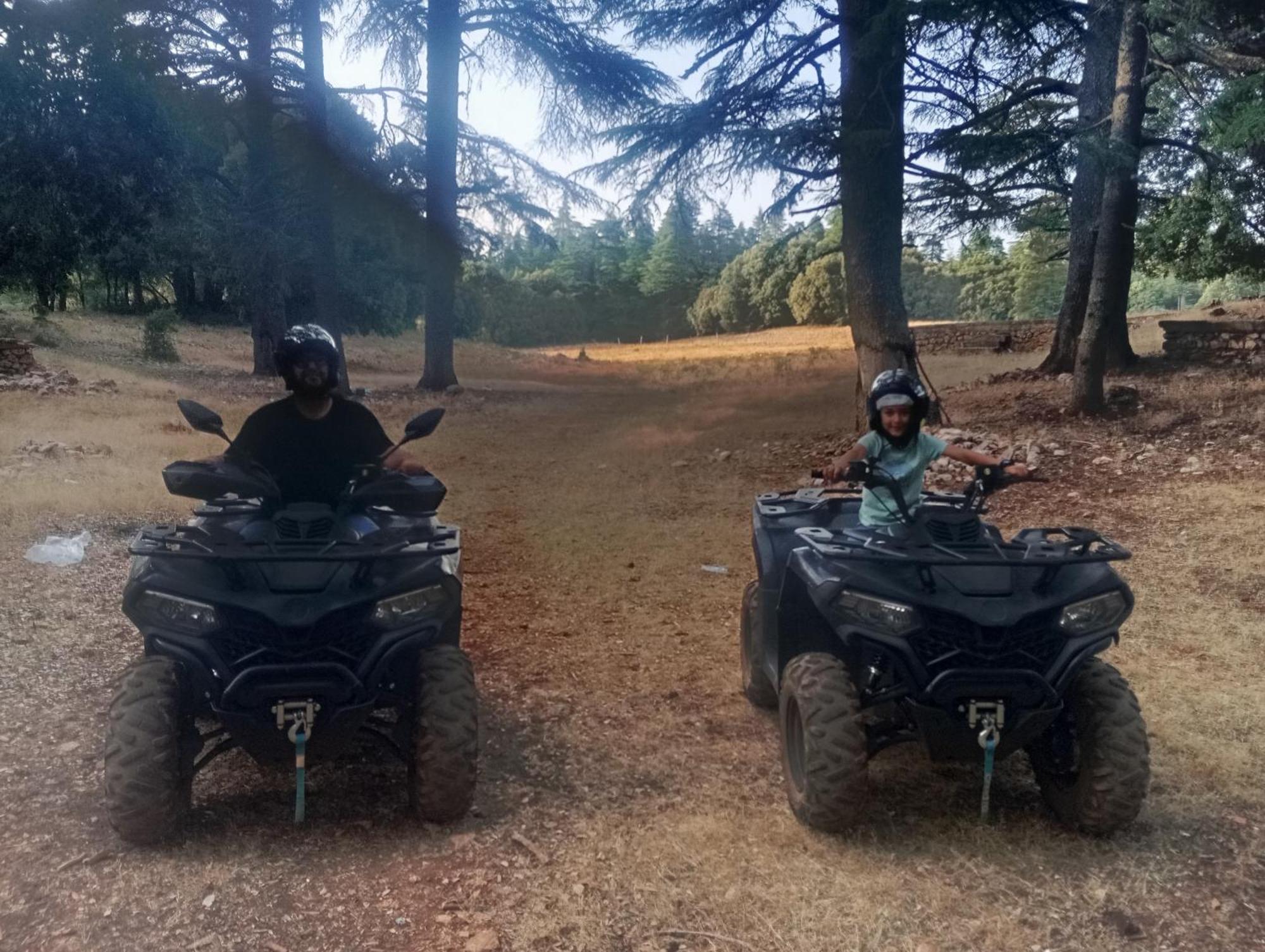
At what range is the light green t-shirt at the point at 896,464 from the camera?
13.9ft

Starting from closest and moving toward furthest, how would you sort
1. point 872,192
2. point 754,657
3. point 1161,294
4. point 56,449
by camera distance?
point 754,657, point 56,449, point 872,192, point 1161,294

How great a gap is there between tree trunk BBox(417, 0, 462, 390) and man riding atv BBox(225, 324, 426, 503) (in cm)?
1666

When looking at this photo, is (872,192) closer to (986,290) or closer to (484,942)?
(484,942)

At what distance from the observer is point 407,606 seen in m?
3.62

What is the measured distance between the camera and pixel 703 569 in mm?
8047

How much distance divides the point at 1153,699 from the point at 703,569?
3.54 m

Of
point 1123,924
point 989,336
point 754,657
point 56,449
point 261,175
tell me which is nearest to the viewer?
point 1123,924

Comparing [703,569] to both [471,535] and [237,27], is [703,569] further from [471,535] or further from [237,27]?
[237,27]

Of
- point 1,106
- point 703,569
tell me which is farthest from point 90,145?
point 703,569

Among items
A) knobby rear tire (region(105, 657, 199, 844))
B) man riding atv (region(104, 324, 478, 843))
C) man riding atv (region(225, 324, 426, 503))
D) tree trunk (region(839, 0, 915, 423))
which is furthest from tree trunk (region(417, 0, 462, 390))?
knobby rear tire (region(105, 657, 199, 844))

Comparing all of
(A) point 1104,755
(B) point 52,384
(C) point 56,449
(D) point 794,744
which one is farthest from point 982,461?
(B) point 52,384

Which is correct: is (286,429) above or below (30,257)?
below

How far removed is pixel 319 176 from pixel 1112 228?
1352cm

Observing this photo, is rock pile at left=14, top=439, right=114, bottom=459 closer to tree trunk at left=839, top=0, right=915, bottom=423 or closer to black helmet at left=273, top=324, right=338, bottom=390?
black helmet at left=273, top=324, right=338, bottom=390
